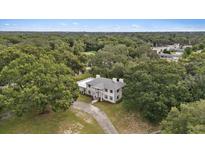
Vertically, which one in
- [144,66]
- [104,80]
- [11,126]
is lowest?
[11,126]

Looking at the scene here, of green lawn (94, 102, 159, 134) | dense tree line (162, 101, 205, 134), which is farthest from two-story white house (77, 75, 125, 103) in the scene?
dense tree line (162, 101, 205, 134)

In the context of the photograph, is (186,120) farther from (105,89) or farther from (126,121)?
(105,89)

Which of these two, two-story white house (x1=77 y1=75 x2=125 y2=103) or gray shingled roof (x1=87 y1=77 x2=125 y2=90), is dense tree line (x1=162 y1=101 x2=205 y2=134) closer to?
two-story white house (x1=77 y1=75 x2=125 y2=103)

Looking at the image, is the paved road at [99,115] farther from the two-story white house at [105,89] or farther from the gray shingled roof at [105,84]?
the gray shingled roof at [105,84]

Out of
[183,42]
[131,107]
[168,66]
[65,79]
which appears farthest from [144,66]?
[183,42]

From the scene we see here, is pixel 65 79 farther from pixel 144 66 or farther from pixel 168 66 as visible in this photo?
pixel 168 66

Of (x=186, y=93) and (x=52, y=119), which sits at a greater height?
(x=186, y=93)
